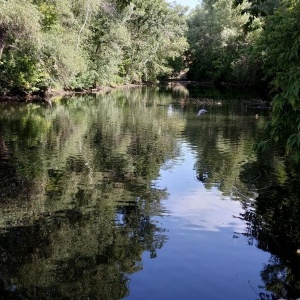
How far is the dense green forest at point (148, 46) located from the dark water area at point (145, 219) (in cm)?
257

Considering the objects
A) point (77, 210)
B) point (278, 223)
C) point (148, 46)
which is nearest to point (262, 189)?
point (278, 223)

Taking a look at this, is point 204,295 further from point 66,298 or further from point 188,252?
point 66,298

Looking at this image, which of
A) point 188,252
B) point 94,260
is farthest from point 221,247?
point 94,260

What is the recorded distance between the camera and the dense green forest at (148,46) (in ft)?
21.6

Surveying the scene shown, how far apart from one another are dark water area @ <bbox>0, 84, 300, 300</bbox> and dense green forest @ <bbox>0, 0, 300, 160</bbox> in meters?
2.57

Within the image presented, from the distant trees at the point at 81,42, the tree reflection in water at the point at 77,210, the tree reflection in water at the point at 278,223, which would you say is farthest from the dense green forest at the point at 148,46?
the tree reflection in water at the point at 77,210

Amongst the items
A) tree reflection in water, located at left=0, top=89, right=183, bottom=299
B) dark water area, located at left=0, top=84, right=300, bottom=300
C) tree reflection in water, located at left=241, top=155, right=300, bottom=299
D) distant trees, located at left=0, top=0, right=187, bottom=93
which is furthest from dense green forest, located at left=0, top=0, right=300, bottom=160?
tree reflection in water, located at left=0, top=89, right=183, bottom=299

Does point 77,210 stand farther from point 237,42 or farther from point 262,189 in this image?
point 237,42

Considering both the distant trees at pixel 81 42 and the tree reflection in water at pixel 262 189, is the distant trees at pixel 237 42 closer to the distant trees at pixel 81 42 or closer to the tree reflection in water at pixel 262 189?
the distant trees at pixel 81 42

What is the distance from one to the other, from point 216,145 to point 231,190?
5.94 metres

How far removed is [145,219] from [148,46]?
52.7 meters

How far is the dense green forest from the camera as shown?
657 centimetres

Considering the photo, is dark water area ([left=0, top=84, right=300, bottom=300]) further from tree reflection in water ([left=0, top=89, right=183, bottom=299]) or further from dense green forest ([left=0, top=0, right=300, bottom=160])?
dense green forest ([left=0, top=0, right=300, bottom=160])

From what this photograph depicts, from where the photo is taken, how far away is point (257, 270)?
23.4 ft
